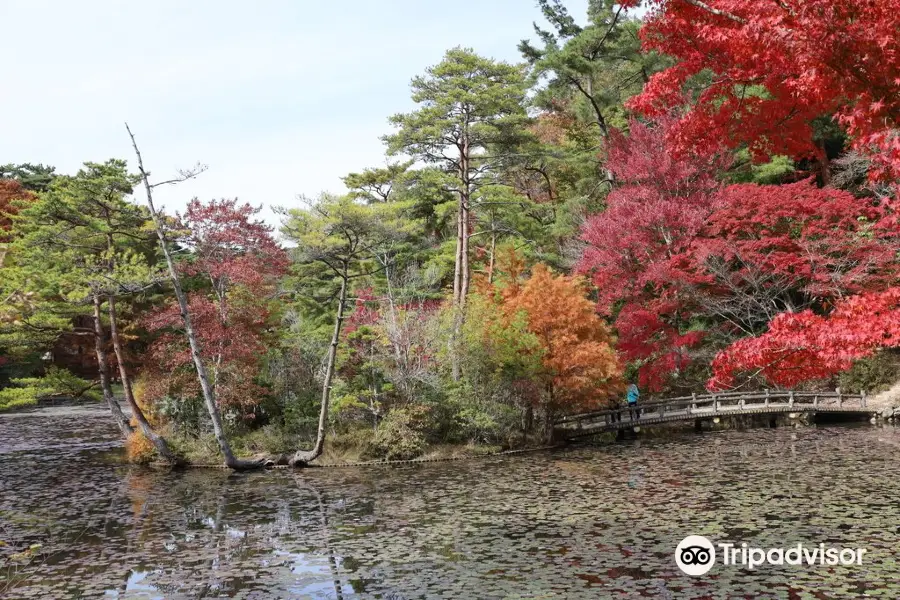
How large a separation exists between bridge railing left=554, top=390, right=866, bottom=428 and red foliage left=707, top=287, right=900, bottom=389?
1585cm

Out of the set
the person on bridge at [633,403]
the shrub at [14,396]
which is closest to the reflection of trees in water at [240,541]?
the shrub at [14,396]

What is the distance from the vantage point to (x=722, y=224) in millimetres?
23109

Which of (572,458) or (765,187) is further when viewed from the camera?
(765,187)

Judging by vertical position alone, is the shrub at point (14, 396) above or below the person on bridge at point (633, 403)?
above

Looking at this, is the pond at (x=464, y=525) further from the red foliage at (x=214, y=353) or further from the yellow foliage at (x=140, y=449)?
the red foliage at (x=214, y=353)

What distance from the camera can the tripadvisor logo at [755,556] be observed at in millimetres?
8945

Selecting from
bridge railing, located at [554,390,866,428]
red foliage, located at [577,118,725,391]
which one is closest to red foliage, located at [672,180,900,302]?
red foliage, located at [577,118,725,391]

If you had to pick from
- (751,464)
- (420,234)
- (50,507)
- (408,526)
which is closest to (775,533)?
(408,526)

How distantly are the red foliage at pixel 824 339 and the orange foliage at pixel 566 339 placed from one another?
44.1ft

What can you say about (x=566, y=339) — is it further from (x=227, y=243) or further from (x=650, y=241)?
(x=227, y=243)

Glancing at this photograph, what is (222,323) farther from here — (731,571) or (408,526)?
(731,571)

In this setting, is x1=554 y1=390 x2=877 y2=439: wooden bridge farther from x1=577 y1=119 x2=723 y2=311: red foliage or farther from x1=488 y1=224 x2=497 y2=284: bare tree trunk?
x1=488 y1=224 x2=497 y2=284: bare tree trunk

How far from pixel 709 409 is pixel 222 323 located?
15963mm

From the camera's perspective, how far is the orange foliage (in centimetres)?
2098
